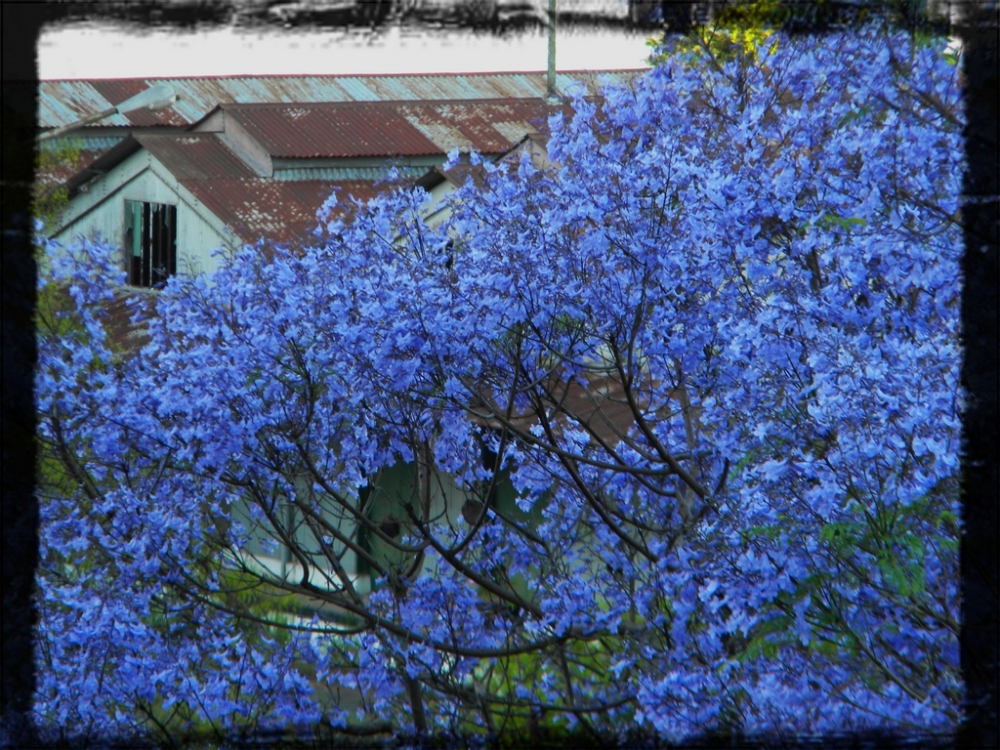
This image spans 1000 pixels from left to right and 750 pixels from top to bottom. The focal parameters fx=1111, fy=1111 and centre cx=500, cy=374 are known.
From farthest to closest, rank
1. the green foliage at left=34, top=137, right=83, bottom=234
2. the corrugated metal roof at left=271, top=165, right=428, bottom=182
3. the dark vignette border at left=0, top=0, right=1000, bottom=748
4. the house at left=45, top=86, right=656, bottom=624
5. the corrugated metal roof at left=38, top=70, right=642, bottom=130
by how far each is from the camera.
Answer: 1. the corrugated metal roof at left=38, top=70, right=642, bottom=130
2. the corrugated metal roof at left=271, top=165, right=428, bottom=182
3. the house at left=45, top=86, right=656, bottom=624
4. the green foliage at left=34, top=137, right=83, bottom=234
5. the dark vignette border at left=0, top=0, right=1000, bottom=748

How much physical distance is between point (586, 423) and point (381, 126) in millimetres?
7867

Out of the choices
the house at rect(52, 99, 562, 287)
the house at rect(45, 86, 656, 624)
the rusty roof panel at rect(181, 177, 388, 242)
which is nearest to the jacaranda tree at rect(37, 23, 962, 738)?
the rusty roof panel at rect(181, 177, 388, 242)

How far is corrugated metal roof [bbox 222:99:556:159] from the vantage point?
40.3 ft

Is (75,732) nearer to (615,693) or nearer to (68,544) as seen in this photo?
(68,544)

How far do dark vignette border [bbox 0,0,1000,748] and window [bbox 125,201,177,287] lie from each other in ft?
26.4

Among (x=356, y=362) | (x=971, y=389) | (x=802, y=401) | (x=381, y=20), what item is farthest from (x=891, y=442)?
(x=356, y=362)

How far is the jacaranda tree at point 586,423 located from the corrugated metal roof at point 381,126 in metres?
6.05

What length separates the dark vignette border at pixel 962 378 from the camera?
10.6ft

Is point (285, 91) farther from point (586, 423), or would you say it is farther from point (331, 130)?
point (586, 423)

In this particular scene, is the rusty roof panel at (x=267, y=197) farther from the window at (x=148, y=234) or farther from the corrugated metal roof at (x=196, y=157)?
the window at (x=148, y=234)

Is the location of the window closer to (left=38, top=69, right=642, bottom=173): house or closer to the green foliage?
(left=38, top=69, right=642, bottom=173): house

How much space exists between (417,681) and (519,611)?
0.93 metres

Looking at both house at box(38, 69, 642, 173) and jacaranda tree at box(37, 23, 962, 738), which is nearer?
jacaranda tree at box(37, 23, 962, 738)

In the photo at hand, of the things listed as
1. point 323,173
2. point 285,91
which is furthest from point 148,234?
A: point 285,91
